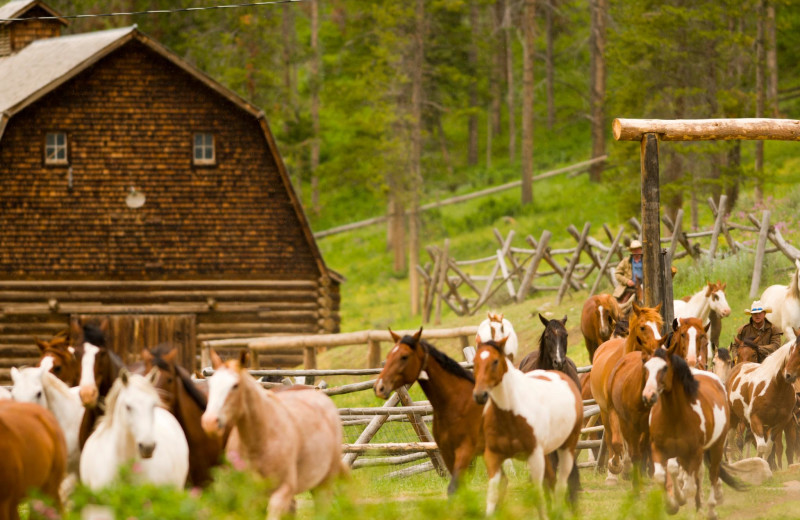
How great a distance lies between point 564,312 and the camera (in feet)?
84.0

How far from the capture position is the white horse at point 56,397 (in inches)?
387

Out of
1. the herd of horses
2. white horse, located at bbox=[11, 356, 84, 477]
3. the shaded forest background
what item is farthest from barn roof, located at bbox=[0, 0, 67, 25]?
white horse, located at bbox=[11, 356, 84, 477]

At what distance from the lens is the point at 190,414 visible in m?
9.37

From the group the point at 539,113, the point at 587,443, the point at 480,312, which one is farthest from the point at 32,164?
the point at 539,113

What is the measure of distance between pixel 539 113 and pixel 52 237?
110 feet

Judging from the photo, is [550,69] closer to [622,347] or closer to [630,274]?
[630,274]

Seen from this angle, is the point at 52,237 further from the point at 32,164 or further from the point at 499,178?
the point at 499,178

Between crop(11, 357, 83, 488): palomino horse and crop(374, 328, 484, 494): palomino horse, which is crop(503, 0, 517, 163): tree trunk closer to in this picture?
crop(374, 328, 484, 494): palomino horse

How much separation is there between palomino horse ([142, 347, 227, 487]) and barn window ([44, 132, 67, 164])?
1883cm

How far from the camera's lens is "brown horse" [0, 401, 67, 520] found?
8156 mm

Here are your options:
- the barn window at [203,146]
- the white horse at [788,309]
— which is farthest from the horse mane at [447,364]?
the barn window at [203,146]

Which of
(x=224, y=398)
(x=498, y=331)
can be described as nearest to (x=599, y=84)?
(x=498, y=331)

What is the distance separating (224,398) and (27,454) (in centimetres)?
144

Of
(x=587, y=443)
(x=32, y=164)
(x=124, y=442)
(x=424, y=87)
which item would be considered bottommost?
(x=587, y=443)
